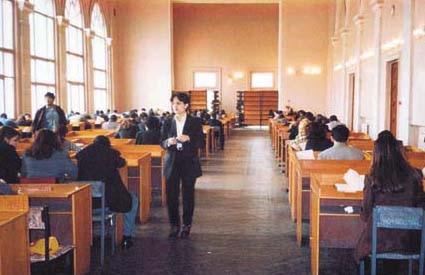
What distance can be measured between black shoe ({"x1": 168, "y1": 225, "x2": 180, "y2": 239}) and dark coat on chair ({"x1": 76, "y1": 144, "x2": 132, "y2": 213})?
2.42 feet

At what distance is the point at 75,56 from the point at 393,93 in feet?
31.3

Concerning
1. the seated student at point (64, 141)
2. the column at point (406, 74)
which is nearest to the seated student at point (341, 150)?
the seated student at point (64, 141)

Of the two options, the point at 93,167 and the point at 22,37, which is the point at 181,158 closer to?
the point at 93,167

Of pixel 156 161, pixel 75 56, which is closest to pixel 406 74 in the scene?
pixel 156 161

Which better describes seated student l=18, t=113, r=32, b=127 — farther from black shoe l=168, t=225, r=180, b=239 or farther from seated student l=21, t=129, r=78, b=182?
seated student l=21, t=129, r=78, b=182

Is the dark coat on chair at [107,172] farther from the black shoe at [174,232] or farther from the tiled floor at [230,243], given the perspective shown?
the black shoe at [174,232]

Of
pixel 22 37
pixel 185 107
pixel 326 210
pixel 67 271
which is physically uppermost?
pixel 22 37

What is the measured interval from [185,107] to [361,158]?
5.89ft

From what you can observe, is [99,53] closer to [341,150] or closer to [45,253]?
[341,150]

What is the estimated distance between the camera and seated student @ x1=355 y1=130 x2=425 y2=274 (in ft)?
11.1

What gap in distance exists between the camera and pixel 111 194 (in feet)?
14.8

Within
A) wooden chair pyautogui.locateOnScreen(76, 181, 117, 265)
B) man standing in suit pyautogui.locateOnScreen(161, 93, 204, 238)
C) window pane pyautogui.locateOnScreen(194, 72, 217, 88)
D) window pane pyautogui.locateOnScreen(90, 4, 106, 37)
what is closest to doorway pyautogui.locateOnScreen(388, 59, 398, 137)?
man standing in suit pyautogui.locateOnScreen(161, 93, 204, 238)

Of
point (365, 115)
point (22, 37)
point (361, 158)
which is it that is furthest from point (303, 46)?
point (361, 158)

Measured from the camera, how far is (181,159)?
16.7 ft
